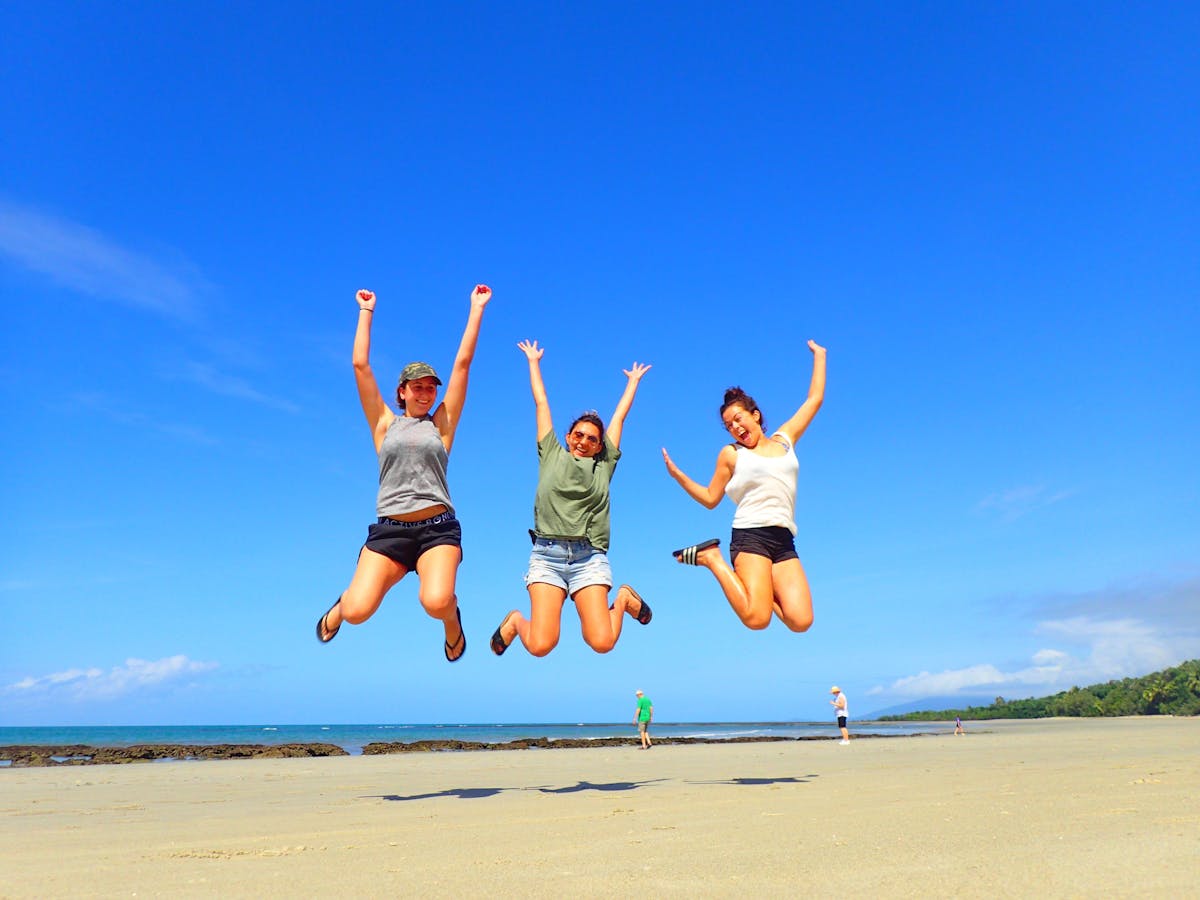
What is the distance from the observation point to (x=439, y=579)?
24.9 feet

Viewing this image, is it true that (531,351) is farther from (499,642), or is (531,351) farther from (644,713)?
(644,713)

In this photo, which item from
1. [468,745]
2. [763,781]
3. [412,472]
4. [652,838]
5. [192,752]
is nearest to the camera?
[652,838]

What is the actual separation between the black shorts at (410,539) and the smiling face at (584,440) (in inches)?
60.0

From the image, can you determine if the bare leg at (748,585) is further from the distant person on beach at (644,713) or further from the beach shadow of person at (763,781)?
the distant person on beach at (644,713)

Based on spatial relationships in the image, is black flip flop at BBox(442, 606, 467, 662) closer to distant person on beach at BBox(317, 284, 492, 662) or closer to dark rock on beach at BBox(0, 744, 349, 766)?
distant person on beach at BBox(317, 284, 492, 662)

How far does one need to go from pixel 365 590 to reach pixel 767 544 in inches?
153

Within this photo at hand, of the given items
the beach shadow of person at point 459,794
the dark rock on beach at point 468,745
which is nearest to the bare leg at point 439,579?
the beach shadow of person at point 459,794

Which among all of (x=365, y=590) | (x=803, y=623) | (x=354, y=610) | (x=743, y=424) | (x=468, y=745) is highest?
(x=743, y=424)

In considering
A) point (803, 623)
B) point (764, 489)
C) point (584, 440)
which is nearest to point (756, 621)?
point (803, 623)

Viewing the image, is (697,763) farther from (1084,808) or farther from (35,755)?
(35,755)

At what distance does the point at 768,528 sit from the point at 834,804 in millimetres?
2966

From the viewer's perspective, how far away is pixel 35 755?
20531 mm

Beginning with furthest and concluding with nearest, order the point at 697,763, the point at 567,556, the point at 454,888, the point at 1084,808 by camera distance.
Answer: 1. the point at 697,763
2. the point at 567,556
3. the point at 1084,808
4. the point at 454,888

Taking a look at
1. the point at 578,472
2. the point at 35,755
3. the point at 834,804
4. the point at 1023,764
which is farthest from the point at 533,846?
the point at 35,755
